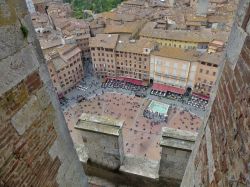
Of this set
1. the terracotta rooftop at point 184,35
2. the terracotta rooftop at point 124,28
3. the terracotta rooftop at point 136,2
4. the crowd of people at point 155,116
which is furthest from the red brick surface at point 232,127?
the terracotta rooftop at point 136,2

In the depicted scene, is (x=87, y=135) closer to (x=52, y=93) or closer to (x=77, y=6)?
(x=52, y=93)

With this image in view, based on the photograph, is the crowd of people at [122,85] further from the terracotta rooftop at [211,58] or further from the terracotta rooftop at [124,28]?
the terracotta rooftop at [211,58]

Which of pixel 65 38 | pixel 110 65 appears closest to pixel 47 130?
pixel 110 65

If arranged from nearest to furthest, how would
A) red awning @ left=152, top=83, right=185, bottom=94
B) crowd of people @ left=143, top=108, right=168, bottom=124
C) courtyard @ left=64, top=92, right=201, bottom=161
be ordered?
courtyard @ left=64, top=92, right=201, bottom=161, crowd of people @ left=143, top=108, right=168, bottom=124, red awning @ left=152, top=83, right=185, bottom=94

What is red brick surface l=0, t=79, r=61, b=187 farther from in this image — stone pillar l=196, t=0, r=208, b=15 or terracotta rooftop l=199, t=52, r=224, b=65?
stone pillar l=196, t=0, r=208, b=15

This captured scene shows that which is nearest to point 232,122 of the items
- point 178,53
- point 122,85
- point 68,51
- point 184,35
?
point 178,53

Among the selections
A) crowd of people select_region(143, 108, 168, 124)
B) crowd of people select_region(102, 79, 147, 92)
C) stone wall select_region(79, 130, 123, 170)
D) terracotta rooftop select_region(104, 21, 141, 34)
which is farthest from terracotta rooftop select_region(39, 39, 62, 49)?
stone wall select_region(79, 130, 123, 170)
